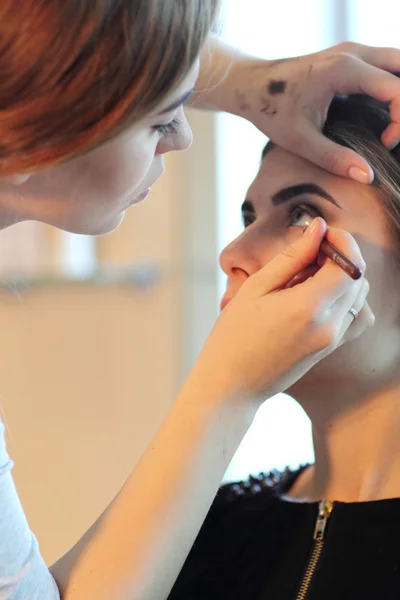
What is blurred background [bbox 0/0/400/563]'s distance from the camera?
69.3 inches

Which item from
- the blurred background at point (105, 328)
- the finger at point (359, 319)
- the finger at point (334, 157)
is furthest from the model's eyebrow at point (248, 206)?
the blurred background at point (105, 328)

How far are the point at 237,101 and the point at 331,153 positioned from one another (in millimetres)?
150

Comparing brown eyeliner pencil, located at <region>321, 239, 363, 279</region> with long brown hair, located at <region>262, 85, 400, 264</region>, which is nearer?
brown eyeliner pencil, located at <region>321, 239, 363, 279</region>

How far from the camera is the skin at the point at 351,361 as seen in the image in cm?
86

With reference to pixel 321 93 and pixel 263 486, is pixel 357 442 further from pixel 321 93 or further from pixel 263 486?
pixel 321 93

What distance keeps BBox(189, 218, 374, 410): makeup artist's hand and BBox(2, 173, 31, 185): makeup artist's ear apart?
220mm

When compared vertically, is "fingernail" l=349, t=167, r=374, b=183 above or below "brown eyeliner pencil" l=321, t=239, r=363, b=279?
above

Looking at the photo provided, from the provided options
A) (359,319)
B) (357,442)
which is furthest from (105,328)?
(359,319)

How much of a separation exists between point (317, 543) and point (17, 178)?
0.49m

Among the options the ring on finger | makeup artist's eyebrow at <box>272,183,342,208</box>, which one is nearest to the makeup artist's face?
makeup artist's eyebrow at <box>272,183,342,208</box>

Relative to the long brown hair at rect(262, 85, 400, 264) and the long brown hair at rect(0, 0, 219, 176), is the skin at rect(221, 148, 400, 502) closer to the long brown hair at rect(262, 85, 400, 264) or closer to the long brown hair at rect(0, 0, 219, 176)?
the long brown hair at rect(262, 85, 400, 264)

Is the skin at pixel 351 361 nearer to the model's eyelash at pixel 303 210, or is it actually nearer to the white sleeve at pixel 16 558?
the model's eyelash at pixel 303 210

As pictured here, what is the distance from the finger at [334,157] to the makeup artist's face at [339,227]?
0.02 meters

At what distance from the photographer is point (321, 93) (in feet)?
2.84
